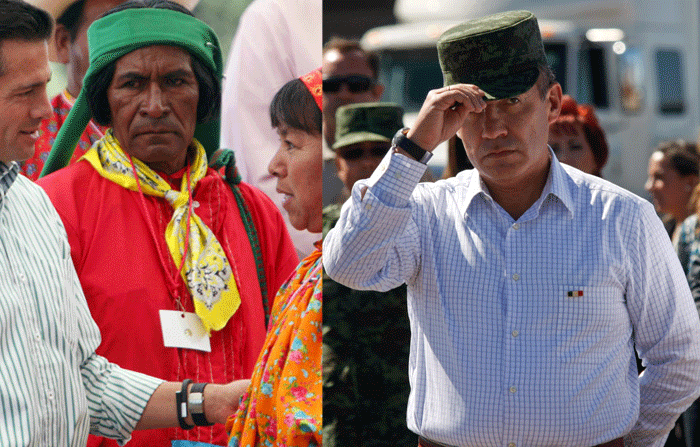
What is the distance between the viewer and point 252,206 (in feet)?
8.01

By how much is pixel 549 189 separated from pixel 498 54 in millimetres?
363

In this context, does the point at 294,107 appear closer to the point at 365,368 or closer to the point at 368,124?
the point at 368,124

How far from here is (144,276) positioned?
2.21 meters

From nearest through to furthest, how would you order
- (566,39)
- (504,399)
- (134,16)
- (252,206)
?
(504,399), (134,16), (252,206), (566,39)

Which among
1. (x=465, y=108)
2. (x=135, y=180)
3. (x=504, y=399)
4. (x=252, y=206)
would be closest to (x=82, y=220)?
(x=135, y=180)

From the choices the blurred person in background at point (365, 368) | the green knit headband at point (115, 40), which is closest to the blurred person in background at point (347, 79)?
the blurred person in background at point (365, 368)

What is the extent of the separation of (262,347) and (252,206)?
396mm

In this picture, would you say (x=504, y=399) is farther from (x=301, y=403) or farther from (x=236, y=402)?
(x=236, y=402)

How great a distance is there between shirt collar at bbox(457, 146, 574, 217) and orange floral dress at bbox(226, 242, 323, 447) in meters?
0.46

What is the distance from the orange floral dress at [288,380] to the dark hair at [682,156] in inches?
120

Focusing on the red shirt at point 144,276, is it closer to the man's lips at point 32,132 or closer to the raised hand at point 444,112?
the man's lips at point 32,132

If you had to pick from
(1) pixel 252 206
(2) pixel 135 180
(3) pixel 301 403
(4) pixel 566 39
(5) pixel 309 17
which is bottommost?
(4) pixel 566 39

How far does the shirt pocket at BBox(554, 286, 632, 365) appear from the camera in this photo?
6.82ft

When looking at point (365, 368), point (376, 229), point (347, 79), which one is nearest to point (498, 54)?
point (376, 229)
